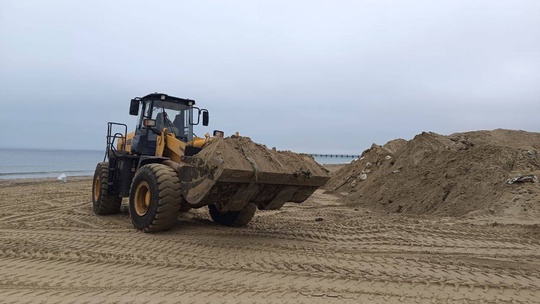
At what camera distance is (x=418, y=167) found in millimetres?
12180

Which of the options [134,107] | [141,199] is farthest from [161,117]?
[141,199]

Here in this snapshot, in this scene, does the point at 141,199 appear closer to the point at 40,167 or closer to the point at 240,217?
the point at 240,217

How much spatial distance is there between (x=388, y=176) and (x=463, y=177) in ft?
9.57

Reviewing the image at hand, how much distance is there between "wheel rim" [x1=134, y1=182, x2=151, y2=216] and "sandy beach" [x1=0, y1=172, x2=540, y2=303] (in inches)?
15.5

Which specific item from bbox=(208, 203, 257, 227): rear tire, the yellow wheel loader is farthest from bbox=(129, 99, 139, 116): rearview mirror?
bbox=(208, 203, 257, 227): rear tire

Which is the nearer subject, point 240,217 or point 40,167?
point 240,217

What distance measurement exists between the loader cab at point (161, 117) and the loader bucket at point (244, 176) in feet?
7.60

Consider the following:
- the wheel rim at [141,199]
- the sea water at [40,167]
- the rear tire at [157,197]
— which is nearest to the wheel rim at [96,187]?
the wheel rim at [141,199]

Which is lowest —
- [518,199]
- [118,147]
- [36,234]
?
[36,234]

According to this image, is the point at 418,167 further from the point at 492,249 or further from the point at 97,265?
the point at 97,265

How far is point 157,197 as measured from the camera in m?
6.06

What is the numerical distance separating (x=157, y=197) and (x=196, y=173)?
89cm

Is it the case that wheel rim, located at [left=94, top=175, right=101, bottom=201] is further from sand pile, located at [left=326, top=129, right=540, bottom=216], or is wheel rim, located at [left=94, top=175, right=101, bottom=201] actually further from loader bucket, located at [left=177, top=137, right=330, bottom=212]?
sand pile, located at [left=326, top=129, right=540, bottom=216]

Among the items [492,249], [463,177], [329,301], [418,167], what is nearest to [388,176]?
[418,167]
